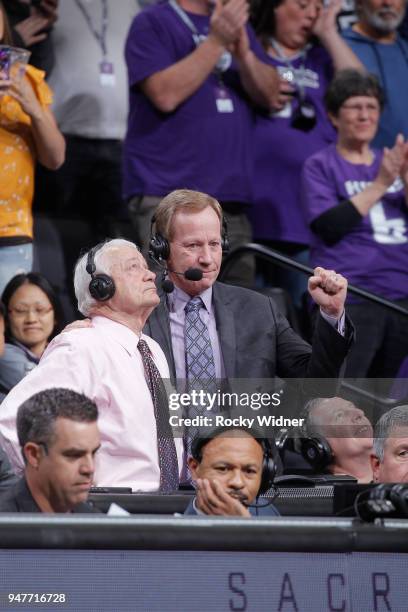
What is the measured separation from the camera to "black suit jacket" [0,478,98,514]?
8.96 feet

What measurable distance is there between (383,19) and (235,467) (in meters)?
3.62

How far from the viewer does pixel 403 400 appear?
3.30 m

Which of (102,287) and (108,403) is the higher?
(102,287)

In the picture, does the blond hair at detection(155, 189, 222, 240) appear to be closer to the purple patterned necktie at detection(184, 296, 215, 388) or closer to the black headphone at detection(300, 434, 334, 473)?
the purple patterned necktie at detection(184, 296, 215, 388)

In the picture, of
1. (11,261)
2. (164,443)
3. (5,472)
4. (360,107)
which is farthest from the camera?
(360,107)

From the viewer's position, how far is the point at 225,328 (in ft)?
11.9

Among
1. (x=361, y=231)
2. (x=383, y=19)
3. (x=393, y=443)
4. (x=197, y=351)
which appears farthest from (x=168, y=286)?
(x=383, y=19)

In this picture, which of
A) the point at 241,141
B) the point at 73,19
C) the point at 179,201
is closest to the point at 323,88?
the point at 241,141

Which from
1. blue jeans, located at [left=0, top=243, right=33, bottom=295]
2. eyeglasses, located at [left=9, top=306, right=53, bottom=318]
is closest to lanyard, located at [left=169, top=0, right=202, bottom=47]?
blue jeans, located at [left=0, top=243, right=33, bottom=295]

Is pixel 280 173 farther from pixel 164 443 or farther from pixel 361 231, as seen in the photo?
pixel 164 443

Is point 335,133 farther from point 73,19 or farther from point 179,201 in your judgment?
point 179,201

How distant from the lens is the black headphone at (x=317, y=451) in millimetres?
3197

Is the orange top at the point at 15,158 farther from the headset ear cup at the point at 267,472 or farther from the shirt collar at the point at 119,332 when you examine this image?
the headset ear cup at the point at 267,472

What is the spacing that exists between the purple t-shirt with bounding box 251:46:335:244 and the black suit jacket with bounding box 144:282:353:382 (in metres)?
1.95
